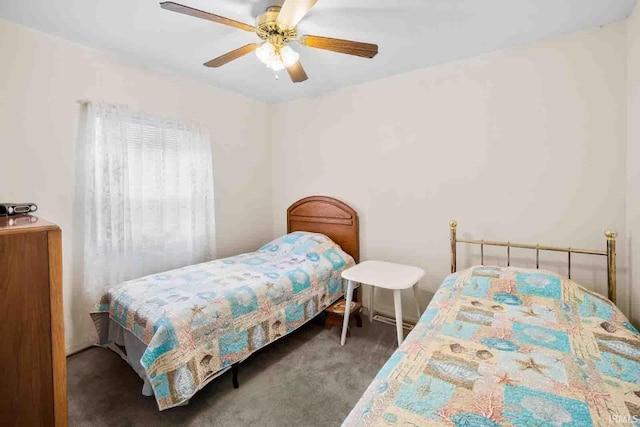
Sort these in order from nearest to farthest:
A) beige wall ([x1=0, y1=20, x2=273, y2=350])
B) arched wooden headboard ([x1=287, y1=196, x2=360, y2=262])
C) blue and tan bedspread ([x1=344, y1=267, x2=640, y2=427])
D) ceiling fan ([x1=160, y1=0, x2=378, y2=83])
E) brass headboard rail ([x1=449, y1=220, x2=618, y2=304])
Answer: blue and tan bedspread ([x1=344, y1=267, x2=640, y2=427]) → ceiling fan ([x1=160, y1=0, x2=378, y2=83]) → brass headboard rail ([x1=449, y1=220, x2=618, y2=304]) → beige wall ([x1=0, y1=20, x2=273, y2=350]) → arched wooden headboard ([x1=287, y1=196, x2=360, y2=262])

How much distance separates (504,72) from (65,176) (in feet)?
11.6

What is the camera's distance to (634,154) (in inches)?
71.8

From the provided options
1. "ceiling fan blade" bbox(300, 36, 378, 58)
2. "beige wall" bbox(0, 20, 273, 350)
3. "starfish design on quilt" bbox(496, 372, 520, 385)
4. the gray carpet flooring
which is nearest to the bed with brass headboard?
"starfish design on quilt" bbox(496, 372, 520, 385)

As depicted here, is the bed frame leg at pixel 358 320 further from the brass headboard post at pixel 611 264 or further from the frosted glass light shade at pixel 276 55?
the frosted glass light shade at pixel 276 55

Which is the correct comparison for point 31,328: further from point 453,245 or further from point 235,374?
point 453,245

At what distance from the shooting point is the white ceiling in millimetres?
1780

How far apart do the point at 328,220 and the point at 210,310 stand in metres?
1.80

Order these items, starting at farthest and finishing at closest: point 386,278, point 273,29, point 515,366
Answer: point 386,278 → point 273,29 → point 515,366

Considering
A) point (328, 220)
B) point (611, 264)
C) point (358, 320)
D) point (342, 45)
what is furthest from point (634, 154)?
point (328, 220)

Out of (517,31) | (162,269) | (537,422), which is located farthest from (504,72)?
(162,269)

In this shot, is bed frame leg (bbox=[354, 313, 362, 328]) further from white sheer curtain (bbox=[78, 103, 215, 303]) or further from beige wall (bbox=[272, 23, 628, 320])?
white sheer curtain (bbox=[78, 103, 215, 303])

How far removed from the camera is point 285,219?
3.83 meters

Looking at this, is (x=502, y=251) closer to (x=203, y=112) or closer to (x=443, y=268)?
(x=443, y=268)

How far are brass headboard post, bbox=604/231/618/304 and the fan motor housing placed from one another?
7.87 ft
